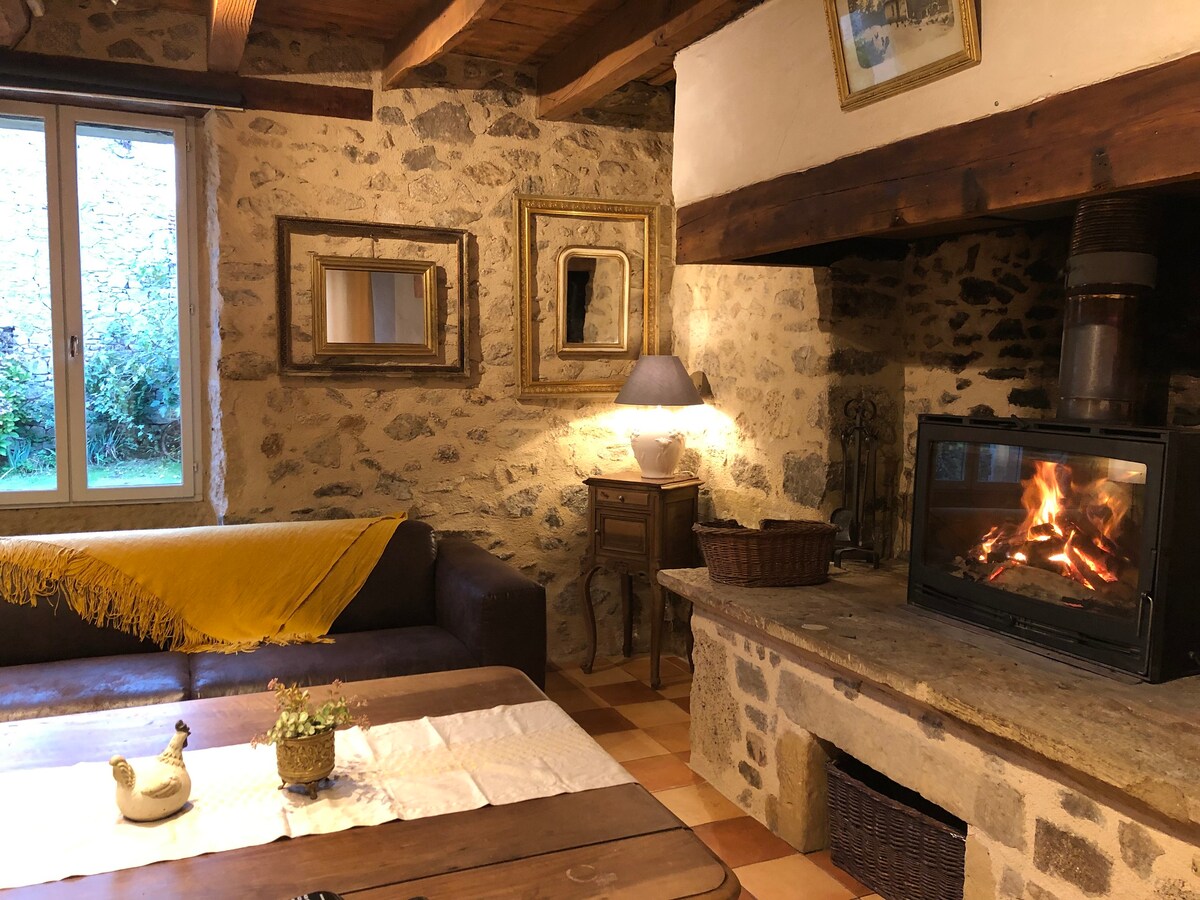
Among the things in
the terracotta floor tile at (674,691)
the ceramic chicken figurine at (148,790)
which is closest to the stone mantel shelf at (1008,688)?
the terracotta floor tile at (674,691)

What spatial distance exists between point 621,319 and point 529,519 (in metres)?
1.01

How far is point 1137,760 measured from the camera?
161cm

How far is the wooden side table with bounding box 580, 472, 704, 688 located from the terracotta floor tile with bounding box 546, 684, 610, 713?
263mm

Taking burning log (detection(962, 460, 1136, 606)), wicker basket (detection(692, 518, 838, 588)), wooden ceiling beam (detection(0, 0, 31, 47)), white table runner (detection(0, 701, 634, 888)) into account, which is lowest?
white table runner (detection(0, 701, 634, 888))

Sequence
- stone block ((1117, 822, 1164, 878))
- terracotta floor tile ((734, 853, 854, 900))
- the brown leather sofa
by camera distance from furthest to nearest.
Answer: the brown leather sofa → terracotta floor tile ((734, 853, 854, 900)) → stone block ((1117, 822, 1164, 878))

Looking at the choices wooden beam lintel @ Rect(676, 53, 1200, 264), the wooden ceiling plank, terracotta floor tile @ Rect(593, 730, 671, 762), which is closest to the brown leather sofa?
terracotta floor tile @ Rect(593, 730, 671, 762)

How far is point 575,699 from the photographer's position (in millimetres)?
3801

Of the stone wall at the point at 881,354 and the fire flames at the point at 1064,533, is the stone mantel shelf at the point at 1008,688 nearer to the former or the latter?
the fire flames at the point at 1064,533

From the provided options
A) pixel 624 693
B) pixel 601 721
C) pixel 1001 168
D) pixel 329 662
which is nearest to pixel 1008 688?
pixel 1001 168

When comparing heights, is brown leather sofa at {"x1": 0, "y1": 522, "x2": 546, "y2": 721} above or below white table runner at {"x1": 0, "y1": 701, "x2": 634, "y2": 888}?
below

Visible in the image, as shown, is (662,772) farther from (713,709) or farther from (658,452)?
(658,452)

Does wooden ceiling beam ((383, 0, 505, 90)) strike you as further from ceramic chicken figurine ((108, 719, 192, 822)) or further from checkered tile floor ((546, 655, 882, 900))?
checkered tile floor ((546, 655, 882, 900))

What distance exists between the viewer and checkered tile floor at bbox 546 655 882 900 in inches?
96.4

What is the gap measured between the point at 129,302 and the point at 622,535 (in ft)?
7.20
